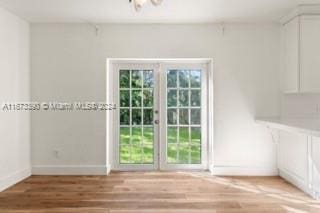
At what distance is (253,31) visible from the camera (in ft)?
17.2

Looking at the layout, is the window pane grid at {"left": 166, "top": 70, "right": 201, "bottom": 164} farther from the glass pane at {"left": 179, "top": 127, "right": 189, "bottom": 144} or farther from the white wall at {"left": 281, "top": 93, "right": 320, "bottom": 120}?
the white wall at {"left": 281, "top": 93, "right": 320, "bottom": 120}

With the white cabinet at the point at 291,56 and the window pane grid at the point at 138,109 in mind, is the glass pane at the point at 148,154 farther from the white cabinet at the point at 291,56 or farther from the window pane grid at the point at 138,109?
the white cabinet at the point at 291,56

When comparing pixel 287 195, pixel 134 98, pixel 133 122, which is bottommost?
pixel 287 195

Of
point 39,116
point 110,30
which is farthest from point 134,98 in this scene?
point 39,116

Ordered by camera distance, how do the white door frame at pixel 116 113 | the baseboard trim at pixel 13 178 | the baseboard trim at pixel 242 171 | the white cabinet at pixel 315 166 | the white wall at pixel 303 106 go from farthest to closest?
the white door frame at pixel 116 113 → the baseboard trim at pixel 242 171 → the white wall at pixel 303 106 → the baseboard trim at pixel 13 178 → the white cabinet at pixel 315 166

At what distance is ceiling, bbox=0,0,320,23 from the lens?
4234mm

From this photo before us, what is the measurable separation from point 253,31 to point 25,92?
3.86m

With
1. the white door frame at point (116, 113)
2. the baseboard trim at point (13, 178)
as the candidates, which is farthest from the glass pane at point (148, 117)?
the baseboard trim at point (13, 178)

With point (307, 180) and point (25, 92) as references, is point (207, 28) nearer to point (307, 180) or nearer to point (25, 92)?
point (307, 180)

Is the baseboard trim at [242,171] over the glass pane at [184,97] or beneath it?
beneath

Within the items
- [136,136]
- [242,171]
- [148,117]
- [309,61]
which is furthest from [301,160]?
[136,136]

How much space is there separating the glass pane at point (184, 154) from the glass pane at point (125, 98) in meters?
1.23

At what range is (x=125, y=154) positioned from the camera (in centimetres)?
562

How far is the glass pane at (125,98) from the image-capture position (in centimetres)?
558
